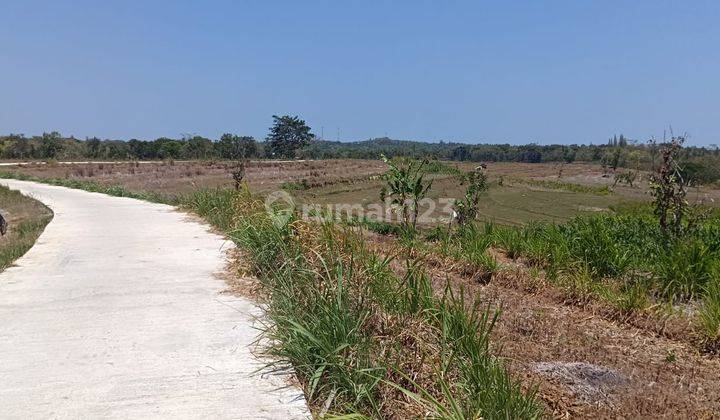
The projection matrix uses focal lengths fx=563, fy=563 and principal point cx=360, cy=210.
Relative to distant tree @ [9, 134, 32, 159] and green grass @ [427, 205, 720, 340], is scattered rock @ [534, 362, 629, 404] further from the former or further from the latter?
distant tree @ [9, 134, 32, 159]

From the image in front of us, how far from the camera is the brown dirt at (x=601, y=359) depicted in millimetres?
3387

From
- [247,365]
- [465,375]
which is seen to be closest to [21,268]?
[247,365]

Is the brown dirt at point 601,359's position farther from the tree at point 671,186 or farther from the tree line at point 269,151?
the tree line at point 269,151

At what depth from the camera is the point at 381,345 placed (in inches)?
143

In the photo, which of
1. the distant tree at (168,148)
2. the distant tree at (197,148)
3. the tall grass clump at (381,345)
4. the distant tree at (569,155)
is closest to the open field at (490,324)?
the tall grass clump at (381,345)

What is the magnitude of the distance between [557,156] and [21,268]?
94.3m

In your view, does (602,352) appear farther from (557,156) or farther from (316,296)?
(557,156)

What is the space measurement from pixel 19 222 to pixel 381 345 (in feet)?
38.0

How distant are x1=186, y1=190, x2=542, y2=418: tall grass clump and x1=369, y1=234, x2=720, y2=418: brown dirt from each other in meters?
0.36

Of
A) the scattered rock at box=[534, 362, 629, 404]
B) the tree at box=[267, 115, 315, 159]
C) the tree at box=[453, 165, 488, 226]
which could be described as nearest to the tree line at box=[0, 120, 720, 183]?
the tree at box=[267, 115, 315, 159]

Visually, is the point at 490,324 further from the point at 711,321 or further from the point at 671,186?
the point at 671,186

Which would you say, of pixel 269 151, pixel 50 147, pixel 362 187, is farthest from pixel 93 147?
pixel 362 187

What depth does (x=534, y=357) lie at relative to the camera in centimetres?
411

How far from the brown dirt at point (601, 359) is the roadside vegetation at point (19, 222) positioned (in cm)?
558
